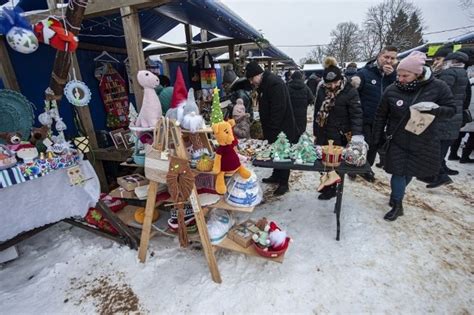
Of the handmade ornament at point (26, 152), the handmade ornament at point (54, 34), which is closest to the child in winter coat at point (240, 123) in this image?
the handmade ornament at point (54, 34)

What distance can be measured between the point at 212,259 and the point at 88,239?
162 cm

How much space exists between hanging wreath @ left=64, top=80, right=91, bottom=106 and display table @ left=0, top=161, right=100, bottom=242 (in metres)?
0.60

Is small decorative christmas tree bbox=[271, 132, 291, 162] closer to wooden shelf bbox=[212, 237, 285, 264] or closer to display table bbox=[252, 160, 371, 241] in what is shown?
display table bbox=[252, 160, 371, 241]

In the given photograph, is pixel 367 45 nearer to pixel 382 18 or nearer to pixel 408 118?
pixel 382 18

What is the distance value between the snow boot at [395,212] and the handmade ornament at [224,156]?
1947mm

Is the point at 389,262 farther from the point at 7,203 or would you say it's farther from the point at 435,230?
the point at 7,203

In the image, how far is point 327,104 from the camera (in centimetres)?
298

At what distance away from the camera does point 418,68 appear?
228 centimetres

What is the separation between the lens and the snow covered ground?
6.16 ft

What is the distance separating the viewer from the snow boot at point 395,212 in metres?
2.82

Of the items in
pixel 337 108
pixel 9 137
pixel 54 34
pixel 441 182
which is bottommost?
pixel 441 182

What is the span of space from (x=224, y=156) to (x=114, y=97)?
3.49 meters

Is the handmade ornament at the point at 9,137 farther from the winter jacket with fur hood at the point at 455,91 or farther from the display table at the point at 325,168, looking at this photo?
the winter jacket with fur hood at the point at 455,91

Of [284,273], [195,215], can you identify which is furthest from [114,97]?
[284,273]
